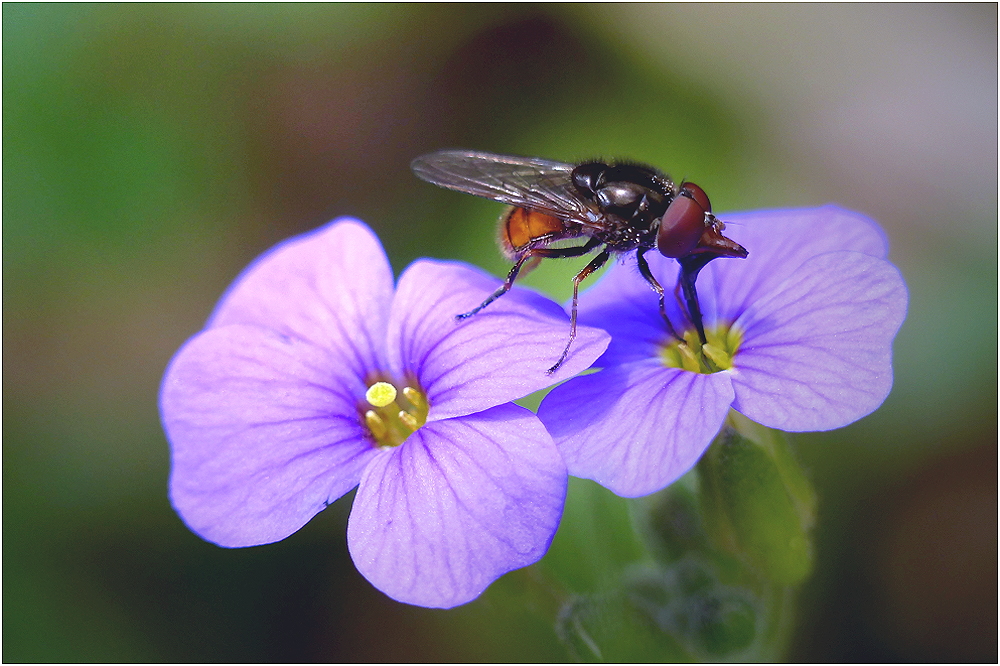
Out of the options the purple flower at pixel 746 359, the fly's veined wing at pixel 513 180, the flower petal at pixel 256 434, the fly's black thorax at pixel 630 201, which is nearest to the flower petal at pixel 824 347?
the purple flower at pixel 746 359

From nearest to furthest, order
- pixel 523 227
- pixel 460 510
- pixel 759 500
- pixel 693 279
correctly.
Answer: pixel 460 510 → pixel 693 279 → pixel 759 500 → pixel 523 227

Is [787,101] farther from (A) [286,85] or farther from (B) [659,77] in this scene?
(A) [286,85]

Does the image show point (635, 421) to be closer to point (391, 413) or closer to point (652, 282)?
point (652, 282)

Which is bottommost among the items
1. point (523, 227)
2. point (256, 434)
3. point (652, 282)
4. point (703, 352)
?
point (256, 434)

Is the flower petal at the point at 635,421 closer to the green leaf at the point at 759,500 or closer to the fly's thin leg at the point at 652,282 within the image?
the fly's thin leg at the point at 652,282

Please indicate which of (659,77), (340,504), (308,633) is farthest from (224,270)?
(659,77)

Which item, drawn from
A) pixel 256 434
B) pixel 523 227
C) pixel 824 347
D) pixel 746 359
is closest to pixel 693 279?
pixel 746 359
